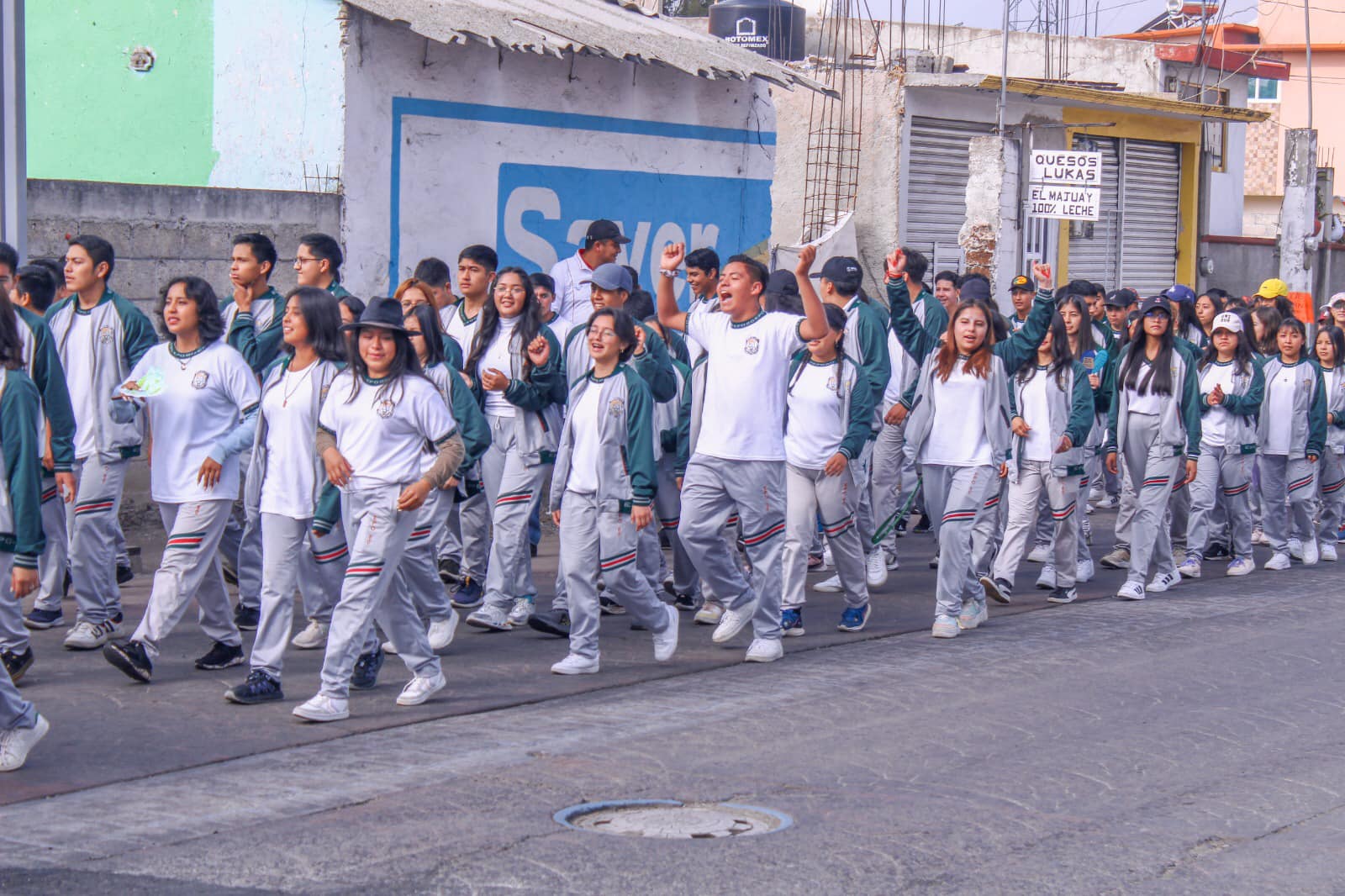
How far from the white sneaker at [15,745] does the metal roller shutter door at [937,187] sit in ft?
59.3

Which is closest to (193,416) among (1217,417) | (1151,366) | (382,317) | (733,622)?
(382,317)

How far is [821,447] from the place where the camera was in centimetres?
951

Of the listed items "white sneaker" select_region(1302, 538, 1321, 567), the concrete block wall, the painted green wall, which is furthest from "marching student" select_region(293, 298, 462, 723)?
"white sneaker" select_region(1302, 538, 1321, 567)

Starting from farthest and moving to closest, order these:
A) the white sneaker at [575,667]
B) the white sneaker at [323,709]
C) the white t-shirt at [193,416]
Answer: the white sneaker at [575,667] → the white t-shirt at [193,416] → the white sneaker at [323,709]

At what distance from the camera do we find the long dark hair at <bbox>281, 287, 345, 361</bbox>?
7.83 m

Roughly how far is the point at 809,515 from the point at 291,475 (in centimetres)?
301

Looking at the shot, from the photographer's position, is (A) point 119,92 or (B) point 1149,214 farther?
(B) point 1149,214

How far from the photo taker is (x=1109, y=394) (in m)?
11.7

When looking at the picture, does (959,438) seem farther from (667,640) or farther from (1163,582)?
(1163,582)

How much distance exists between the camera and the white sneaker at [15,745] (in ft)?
21.4

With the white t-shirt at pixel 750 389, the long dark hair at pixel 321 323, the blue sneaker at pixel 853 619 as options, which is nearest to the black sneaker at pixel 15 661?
the long dark hair at pixel 321 323

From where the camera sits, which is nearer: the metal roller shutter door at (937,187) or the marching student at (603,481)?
the marching student at (603,481)

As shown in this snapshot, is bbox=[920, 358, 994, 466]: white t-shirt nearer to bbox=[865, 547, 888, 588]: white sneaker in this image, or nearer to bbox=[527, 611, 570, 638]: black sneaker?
bbox=[865, 547, 888, 588]: white sneaker

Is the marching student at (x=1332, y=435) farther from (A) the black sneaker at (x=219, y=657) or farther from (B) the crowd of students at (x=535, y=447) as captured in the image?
(A) the black sneaker at (x=219, y=657)
